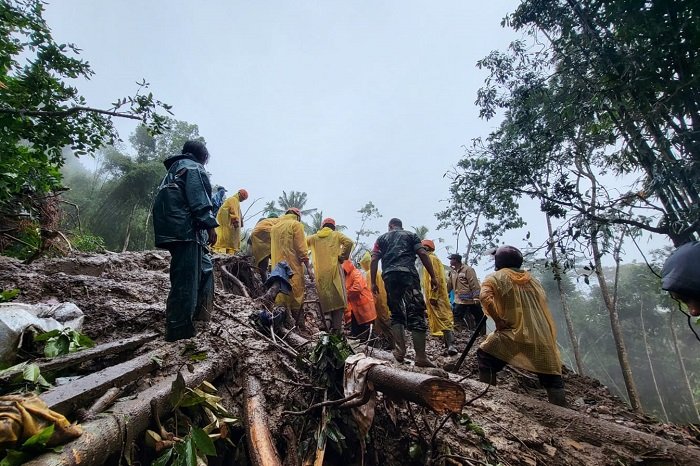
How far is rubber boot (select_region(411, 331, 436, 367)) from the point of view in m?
3.88

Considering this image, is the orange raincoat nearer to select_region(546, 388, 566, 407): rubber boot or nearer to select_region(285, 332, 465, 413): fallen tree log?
select_region(546, 388, 566, 407): rubber boot

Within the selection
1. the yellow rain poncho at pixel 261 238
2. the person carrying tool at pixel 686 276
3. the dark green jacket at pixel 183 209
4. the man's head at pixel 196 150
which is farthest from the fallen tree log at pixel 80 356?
the yellow rain poncho at pixel 261 238

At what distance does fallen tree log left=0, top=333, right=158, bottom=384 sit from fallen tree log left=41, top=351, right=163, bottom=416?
0.88 feet

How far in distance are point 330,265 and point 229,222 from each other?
10.3 ft

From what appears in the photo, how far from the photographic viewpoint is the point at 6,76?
4.37 meters

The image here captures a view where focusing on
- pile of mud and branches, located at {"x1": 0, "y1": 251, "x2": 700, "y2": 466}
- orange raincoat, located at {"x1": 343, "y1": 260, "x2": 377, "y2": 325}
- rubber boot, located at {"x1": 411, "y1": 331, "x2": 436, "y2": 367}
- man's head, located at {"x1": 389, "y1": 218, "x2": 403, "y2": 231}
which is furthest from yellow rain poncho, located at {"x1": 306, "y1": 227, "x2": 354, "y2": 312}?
pile of mud and branches, located at {"x1": 0, "y1": 251, "x2": 700, "y2": 466}

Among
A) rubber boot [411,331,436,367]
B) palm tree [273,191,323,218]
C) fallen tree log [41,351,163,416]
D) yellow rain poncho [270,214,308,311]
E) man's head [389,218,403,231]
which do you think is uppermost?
palm tree [273,191,323,218]

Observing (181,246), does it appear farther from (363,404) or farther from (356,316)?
(356,316)

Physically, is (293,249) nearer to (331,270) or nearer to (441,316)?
(331,270)

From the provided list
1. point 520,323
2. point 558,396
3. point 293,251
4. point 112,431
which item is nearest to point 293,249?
point 293,251

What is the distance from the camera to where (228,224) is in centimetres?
774

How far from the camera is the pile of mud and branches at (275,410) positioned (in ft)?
5.37

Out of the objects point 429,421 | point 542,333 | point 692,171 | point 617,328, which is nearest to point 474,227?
point 617,328

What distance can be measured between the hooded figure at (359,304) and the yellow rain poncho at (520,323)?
335 cm
